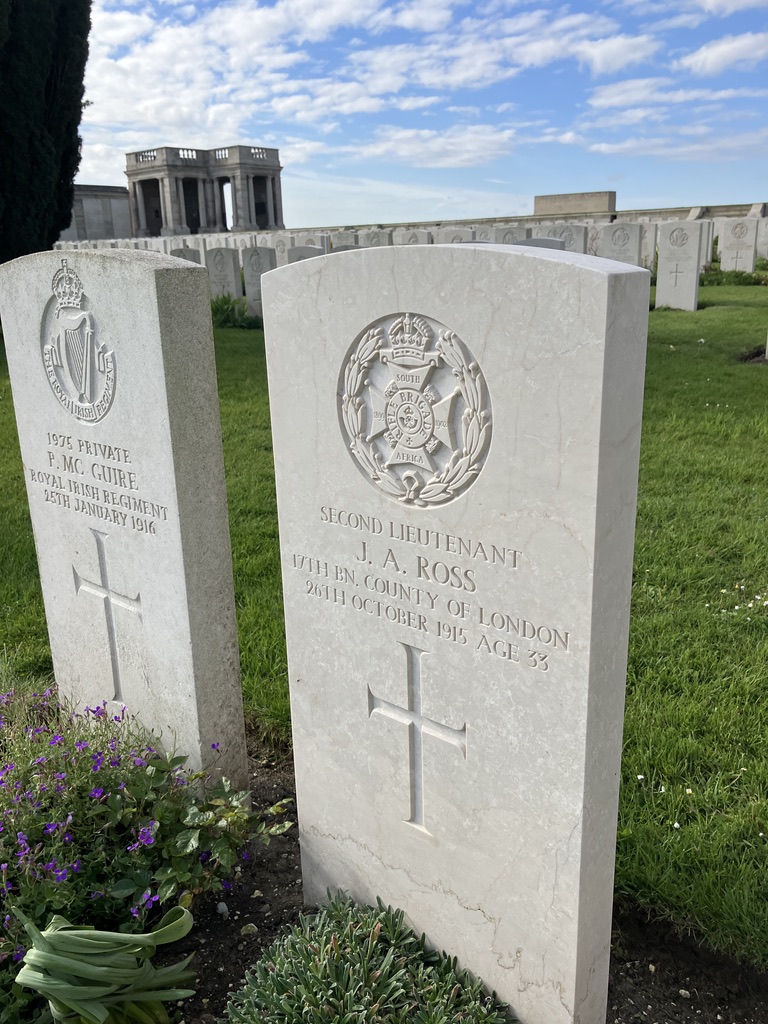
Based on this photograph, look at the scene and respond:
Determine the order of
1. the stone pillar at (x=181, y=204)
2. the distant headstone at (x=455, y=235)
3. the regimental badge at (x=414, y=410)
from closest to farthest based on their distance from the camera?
the regimental badge at (x=414, y=410) → the distant headstone at (x=455, y=235) → the stone pillar at (x=181, y=204)

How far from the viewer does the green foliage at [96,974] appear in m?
1.94

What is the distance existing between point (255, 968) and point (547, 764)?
96cm

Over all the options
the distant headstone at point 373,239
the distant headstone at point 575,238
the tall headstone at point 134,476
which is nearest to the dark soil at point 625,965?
the tall headstone at point 134,476

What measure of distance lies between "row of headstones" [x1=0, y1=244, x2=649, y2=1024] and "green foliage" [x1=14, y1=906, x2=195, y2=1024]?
1.82 feet

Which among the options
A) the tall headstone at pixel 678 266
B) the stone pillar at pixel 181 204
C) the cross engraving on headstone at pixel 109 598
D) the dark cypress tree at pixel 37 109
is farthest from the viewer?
the stone pillar at pixel 181 204

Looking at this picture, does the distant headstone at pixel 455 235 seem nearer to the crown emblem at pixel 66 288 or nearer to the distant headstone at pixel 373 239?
the distant headstone at pixel 373 239

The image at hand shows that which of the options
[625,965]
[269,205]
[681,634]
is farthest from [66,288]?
[269,205]

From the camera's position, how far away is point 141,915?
2.30m

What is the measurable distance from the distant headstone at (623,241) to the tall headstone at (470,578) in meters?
12.9

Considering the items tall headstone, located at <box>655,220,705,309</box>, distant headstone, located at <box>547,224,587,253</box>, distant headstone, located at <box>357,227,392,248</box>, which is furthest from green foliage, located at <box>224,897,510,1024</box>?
distant headstone, located at <box>357,227,392,248</box>

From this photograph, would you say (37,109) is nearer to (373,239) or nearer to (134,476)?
(373,239)

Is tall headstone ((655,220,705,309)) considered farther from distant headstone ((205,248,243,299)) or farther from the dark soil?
the dark soil

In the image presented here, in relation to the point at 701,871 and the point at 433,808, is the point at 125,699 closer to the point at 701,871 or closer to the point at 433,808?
the point at 433,808

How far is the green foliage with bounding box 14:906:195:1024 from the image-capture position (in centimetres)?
194
